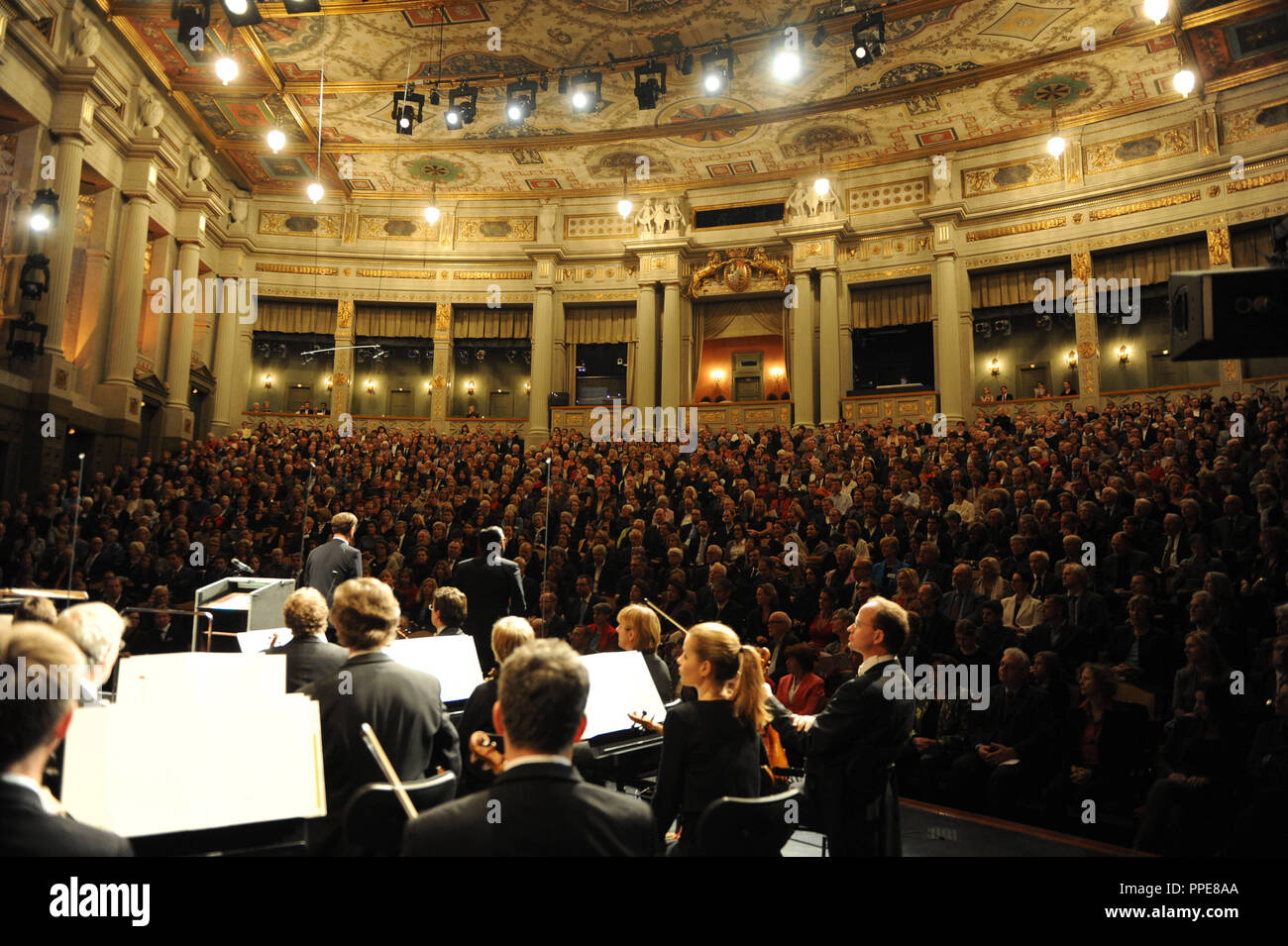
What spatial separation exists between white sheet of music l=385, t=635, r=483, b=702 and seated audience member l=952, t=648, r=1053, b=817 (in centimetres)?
293

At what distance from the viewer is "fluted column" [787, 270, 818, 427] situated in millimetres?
16094

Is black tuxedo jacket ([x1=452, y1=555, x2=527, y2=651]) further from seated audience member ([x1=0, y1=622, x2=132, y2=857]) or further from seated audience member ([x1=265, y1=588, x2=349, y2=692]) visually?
seated audience member ([x1=0, y1=622, x2=132, y2=857])

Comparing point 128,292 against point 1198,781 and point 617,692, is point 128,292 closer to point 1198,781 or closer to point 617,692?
point 617,692

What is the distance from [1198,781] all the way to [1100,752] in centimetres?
63

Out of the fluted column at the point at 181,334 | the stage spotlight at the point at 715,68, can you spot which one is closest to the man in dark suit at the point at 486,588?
the stage spotlight at the point at 715,68

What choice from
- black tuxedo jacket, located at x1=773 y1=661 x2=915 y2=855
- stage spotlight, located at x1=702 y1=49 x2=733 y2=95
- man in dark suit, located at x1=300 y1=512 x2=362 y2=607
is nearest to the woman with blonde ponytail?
black tuxedo jacket, located at x1=773 y1=661 x2=915 y2=855

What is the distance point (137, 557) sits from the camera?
8.16 metres

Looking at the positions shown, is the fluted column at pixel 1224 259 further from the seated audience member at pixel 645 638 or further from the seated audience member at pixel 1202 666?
the seated audience member at pixel 645 638

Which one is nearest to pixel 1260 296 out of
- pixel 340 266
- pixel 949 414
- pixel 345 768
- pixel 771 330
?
pixel 345 768

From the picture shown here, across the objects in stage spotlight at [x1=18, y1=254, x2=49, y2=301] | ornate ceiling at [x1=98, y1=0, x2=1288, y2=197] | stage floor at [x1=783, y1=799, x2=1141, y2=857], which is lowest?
stage floor at [x1=783, y1=799, x2=1141, y2=857]

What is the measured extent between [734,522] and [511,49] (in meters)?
8.96

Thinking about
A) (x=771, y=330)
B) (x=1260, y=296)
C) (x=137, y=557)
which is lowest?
(x=137, y=557)

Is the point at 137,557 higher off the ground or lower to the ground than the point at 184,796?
higher
